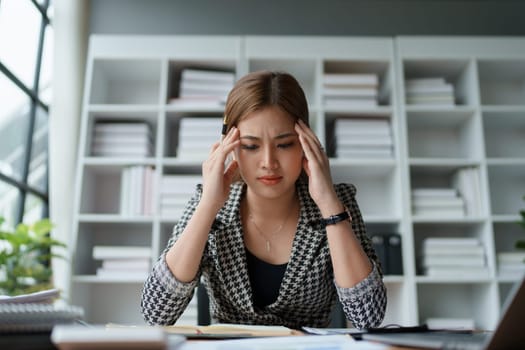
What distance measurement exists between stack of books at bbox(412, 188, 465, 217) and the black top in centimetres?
173

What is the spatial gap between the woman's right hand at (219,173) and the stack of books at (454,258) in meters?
1.79

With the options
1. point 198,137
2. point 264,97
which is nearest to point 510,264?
point 198,137

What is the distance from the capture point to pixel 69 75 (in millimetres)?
3254

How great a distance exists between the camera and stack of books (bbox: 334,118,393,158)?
306 centimetres

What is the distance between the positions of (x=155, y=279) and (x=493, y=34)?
319 centimetres

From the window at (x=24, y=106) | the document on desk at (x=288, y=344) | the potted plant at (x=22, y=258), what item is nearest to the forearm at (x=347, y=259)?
the document on desk at (x=288, y=344)

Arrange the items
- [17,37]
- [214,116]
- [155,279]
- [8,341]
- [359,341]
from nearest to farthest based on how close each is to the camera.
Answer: [8,341] < [359,341] < [155,279] < [17,37] < [214,116]

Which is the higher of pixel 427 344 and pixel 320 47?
pixel 320 47

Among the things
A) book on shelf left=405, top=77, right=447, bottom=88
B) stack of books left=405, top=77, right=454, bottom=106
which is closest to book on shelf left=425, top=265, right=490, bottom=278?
stack of books left=405, top=77, right=454, bottom=106

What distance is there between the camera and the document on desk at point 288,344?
0.72 m

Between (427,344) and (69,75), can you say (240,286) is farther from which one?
(69,75)

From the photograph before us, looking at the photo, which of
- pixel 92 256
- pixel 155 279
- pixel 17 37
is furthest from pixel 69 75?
pixel 155 279

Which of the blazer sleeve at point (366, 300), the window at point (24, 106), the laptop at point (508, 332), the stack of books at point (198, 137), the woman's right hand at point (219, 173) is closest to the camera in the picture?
the laptop at point (508, 332)

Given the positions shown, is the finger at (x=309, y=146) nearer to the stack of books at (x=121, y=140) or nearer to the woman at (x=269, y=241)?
the woman at (x=269, y=241)
